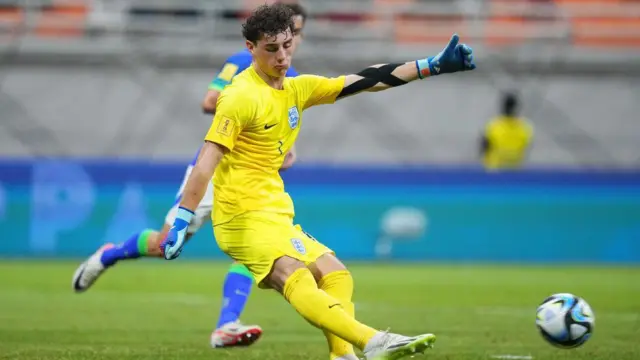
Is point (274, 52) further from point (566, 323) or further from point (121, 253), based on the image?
point (121, 253)

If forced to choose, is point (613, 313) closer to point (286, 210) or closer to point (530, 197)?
point (286, 210)

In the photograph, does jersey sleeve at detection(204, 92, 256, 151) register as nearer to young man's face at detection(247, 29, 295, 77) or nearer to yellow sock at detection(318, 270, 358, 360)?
young man's face at detection(247, 29, 295, 77)

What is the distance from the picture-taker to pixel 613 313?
36.3 ft

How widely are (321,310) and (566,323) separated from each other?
1.71m

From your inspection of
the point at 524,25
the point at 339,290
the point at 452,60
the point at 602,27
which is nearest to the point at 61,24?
the point at 524,25

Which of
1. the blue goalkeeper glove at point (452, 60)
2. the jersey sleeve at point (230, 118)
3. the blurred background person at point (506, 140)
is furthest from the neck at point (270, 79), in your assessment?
the blurred background person at point (506, 140)

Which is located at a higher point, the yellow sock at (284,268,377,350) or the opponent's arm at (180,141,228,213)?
the opponent's arm at (180,141,228,213)

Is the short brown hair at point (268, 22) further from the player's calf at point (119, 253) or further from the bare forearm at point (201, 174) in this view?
the player's calf at point (119, 253)

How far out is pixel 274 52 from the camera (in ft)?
22.5

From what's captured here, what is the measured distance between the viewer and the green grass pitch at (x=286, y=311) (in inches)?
321

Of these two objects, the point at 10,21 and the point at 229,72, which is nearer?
the point at 229,72

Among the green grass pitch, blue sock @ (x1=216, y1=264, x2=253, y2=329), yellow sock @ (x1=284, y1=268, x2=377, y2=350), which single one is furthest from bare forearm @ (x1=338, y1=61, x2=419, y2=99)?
blue sock @ (x1=216, y1=264, x2=253, y2=329)

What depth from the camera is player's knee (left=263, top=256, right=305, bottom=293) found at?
21.8 ft

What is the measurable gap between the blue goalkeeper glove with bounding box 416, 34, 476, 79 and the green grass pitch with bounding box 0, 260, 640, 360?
6.31 ft
